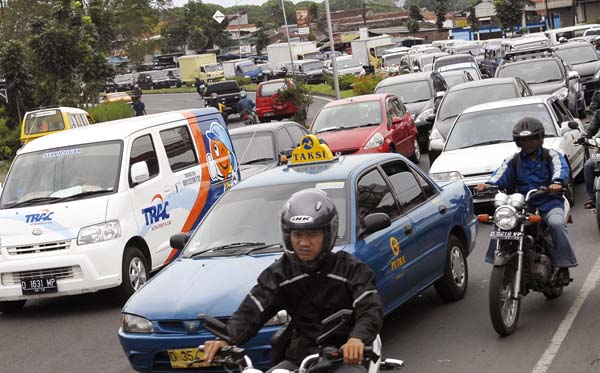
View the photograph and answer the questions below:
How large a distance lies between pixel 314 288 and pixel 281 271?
0.59 ft

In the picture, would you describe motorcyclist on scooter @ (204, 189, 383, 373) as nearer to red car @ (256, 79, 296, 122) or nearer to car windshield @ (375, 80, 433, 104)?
car windshield @ (375, 80, 433, 104)

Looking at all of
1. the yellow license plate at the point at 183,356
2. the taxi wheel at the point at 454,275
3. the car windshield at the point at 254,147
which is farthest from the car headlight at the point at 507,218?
the car windshield at the point at 254,147

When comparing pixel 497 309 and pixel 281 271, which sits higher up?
pixel 281 271

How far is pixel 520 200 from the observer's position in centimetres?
852

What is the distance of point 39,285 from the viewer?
11.4m

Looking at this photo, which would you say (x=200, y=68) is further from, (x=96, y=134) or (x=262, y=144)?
(x=96, y=134)

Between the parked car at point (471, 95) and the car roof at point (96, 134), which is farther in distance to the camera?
the parked car at point (471, 95)

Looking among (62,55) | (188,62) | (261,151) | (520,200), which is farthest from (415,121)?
(188,62)

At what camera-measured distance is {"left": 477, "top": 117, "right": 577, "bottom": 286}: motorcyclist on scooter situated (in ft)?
29.1

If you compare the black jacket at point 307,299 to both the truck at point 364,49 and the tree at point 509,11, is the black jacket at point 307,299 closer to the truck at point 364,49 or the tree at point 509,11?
the truck at point 364,49

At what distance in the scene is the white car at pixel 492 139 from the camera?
14.6 meters

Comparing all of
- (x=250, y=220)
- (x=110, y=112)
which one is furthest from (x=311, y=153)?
(x=110, y=112)

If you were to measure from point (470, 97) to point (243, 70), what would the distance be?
62.1 meters

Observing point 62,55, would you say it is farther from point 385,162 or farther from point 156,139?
point 385,162
